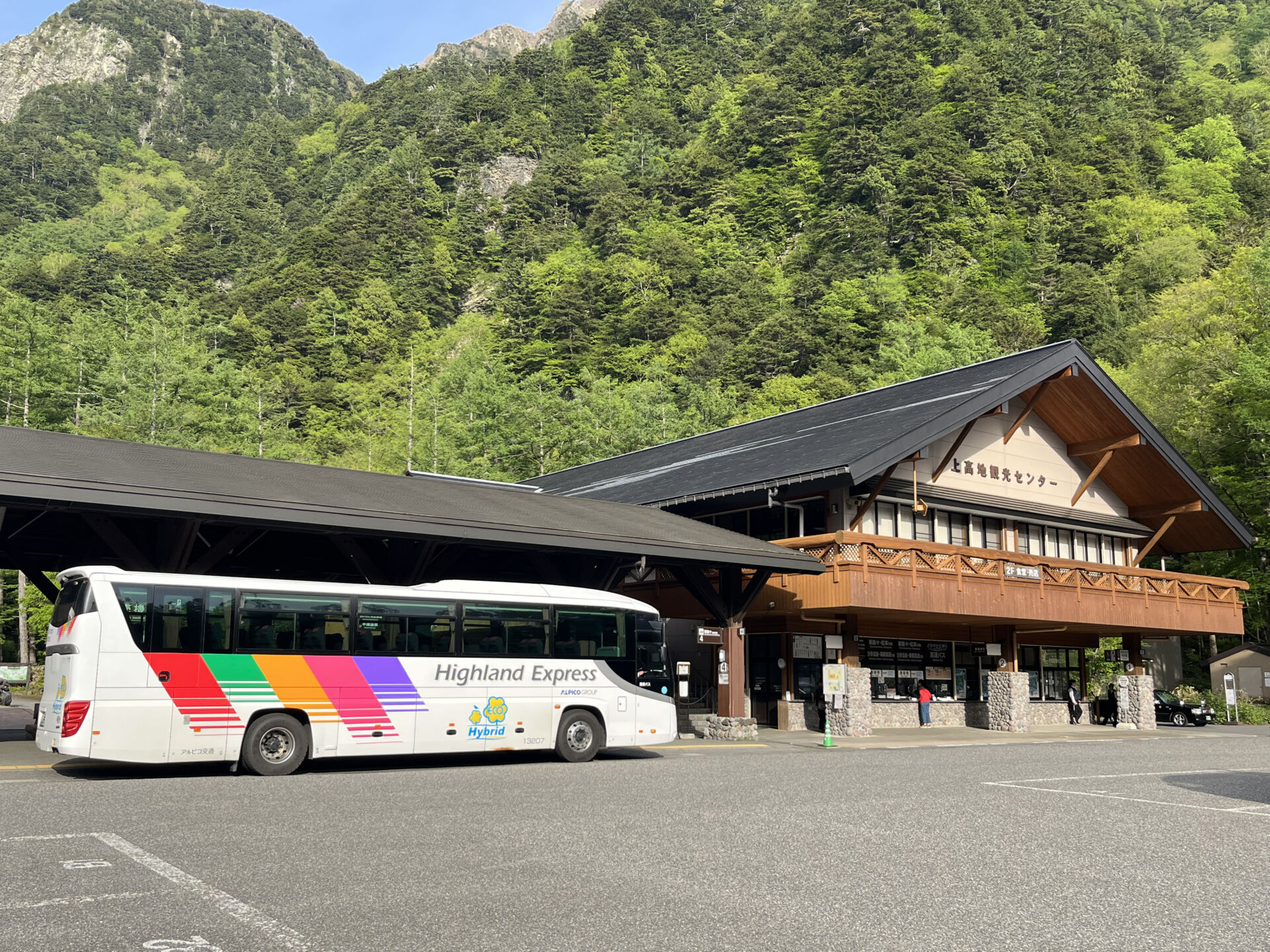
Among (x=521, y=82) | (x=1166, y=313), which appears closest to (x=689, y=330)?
(x=1166, y=313)

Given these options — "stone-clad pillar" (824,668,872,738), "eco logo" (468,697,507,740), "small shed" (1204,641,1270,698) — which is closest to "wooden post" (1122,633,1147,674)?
"small shed" (1204,641,1270,698)

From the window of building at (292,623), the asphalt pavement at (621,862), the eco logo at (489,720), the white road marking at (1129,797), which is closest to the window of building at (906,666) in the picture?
the white road marking at (1129,797)

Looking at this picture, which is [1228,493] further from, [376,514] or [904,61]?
[904,61]

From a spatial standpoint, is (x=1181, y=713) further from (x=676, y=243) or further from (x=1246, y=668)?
(x=676, y=243)

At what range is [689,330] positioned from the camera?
87.8 metres

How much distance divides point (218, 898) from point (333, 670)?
904 centimetres

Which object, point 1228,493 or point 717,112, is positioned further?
point 717,112

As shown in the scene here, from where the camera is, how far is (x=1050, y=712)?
3453cm

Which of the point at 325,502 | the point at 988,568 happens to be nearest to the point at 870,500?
the point at 988,568

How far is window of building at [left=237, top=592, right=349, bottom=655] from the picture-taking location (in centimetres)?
1518

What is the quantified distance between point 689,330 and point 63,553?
69.7 metres

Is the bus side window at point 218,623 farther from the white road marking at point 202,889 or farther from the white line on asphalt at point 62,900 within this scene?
the white line on asphalt at point 62,900

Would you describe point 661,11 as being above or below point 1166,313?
above

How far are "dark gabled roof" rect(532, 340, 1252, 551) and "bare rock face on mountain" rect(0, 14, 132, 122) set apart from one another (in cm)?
19338
